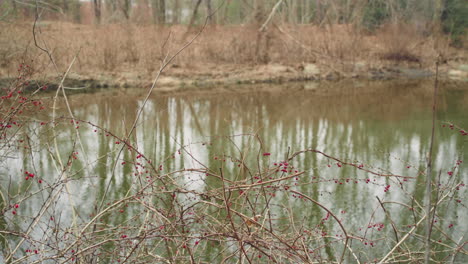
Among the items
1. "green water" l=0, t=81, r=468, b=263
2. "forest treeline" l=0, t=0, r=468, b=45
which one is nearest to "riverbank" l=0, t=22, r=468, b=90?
"forest treeline" l=0, t=0, r=468, b=45

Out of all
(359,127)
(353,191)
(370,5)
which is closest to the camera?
(353,191)

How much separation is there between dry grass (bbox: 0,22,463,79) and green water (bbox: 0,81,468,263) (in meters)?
2.08

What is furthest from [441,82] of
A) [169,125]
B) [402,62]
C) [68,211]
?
[68,211]

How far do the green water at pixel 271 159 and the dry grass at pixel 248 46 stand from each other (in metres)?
2.08

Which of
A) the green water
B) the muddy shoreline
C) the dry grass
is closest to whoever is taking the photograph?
the green water

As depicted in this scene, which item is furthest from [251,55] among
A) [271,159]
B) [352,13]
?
[271,159]

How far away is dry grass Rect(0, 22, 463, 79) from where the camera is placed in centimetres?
1666

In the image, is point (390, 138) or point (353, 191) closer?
point (353, 191)

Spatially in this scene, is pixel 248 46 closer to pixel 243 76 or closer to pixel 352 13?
pixel 243 76

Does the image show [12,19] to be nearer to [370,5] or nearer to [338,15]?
[338,15]

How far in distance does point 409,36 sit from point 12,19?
1364cm

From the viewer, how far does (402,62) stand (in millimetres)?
19016

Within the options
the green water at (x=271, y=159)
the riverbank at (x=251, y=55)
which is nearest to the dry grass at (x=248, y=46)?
the riverbank at (x=251, y=55)

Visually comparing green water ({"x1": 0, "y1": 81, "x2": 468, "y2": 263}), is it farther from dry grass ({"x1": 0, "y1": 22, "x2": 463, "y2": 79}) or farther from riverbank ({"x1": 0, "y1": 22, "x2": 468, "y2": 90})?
dry grass ({"x1": 0, "y1": 22, "x2": 463, "y2": 79})
